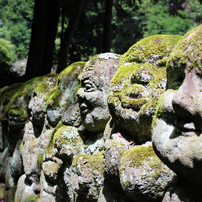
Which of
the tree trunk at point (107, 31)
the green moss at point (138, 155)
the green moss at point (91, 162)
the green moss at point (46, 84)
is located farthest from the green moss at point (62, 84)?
the tree trunk at point (107, 31)

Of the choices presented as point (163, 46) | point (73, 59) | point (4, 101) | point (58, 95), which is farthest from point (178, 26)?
point (163, 46)

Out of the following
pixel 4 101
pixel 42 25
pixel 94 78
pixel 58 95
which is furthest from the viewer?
pixel 42 25

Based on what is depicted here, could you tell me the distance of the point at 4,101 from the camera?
6340mm

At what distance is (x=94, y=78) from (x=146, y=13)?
14776mm

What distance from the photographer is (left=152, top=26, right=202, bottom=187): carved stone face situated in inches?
49.6

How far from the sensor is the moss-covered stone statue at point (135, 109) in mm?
1789

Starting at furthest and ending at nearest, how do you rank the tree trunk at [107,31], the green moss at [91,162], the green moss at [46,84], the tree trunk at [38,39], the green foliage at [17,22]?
the green foliage at [17,22] < the tree trunk at [107,31] < the tree trunk at [38,39] < the green moss at [46,84] < the green moss at [91,162]

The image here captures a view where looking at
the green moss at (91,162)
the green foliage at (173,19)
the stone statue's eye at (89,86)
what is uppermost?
the green foliage at (173,19)

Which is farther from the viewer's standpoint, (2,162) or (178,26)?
(178,26)

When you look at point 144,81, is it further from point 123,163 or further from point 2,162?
point 2,162

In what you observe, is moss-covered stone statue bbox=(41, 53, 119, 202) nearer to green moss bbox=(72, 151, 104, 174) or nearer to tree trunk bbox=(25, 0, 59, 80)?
green moss bbox=(72, 151, 104, 174)

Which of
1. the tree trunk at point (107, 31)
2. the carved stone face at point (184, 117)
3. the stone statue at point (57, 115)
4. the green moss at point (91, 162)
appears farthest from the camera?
the tree trunk at point (107, 31)

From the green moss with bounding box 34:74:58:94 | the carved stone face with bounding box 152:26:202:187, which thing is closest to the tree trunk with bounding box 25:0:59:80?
the green moss with bounding box 34:74:58:94

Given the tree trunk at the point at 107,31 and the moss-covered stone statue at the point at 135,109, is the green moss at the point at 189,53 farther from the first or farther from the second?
the tree trunk at the point at 107,31
